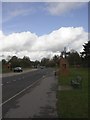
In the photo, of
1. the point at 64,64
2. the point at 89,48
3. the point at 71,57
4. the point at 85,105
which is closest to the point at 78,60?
the point at 71,57

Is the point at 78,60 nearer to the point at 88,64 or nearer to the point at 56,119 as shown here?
the point at 88,64

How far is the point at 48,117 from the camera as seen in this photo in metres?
12.2

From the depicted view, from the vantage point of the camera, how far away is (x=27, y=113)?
13133mm

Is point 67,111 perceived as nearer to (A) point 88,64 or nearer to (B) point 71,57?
(A) point 88,64

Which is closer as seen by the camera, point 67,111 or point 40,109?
point 67,111

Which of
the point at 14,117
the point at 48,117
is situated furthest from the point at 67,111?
the point at 14,117

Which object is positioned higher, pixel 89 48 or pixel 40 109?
pixel 89 48

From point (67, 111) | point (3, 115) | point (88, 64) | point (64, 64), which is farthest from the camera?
point (88, 64)

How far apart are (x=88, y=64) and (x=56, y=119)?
101m

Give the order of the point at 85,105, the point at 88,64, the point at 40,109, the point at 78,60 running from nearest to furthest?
the point at 40,109, the point at 85,105, the point at 88,64, the point at 78,60

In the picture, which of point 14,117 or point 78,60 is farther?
point 78,60

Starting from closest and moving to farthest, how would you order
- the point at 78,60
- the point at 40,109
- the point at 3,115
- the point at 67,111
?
1. the point at 3,115
2. the point at 67,111
3. the point at 40,109
4. the point at 78,60

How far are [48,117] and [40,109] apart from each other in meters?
2.22

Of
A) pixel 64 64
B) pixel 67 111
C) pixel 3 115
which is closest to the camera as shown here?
pixel 3 115
